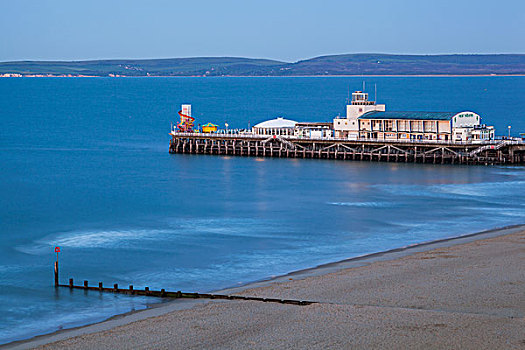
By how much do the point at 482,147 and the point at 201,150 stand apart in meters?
26.7

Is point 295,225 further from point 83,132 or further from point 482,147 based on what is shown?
point 83,132

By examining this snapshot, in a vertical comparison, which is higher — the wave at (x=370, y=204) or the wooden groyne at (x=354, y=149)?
the wooden groyne at (x=354, y=149)

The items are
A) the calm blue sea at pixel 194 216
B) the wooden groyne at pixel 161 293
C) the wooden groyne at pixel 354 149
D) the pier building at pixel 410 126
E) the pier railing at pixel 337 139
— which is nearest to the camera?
the wooden groyne at pixel 161 293

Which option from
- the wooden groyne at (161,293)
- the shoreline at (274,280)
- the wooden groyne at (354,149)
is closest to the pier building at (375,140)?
the wooden groyne at (354,149)

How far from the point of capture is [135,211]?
45719 mm

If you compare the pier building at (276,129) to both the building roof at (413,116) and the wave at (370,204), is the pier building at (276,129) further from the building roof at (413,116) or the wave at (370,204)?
the wave at (370,204)

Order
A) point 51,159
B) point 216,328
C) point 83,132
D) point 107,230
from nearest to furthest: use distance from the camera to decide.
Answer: point 216,328 < point 107,230 < point 51,159 < point 83,132

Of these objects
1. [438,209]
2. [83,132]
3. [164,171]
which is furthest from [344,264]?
[83,132]

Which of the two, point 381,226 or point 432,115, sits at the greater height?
point 432,115

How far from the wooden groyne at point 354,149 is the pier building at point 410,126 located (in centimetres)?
100

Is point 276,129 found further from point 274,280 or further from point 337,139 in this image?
point 274,280

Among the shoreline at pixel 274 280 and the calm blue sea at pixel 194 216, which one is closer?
the shoreline at pixel 274 280

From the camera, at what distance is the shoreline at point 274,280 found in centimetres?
2278

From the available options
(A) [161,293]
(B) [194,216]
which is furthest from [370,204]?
(A) [161,293]
